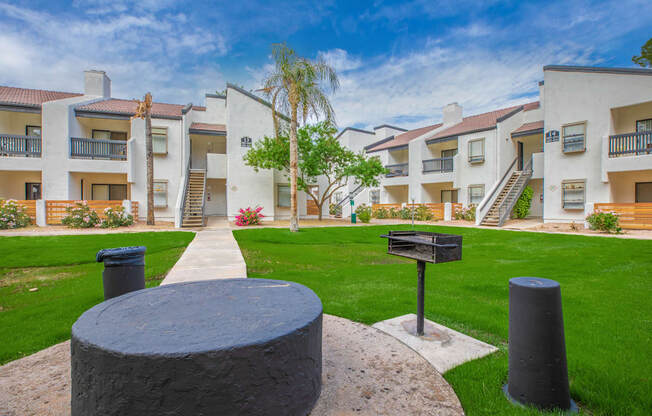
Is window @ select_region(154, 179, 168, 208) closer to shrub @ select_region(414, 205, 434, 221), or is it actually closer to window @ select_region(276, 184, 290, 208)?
window @ select_region(276, 184, 290, 208)

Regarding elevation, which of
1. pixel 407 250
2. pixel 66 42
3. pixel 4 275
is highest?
pixel 66 42

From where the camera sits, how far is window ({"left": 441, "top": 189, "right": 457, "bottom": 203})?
87.2 feet

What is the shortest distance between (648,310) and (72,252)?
1298 centimetres

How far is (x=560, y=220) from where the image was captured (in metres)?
18.0

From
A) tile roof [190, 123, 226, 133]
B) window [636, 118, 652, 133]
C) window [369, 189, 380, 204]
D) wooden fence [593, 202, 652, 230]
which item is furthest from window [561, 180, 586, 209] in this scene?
tile roof [190, 123, 226, 133]

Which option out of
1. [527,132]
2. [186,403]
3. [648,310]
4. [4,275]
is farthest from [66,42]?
[527,132]

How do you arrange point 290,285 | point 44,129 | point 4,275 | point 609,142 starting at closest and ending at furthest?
point 290,285, point 4,275, point 609,142, point 44,129

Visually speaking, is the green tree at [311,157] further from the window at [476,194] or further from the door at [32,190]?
the door at [32,190]

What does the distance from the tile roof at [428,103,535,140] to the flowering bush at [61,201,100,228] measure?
2424cm

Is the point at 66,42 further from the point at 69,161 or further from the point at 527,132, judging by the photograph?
the point at 527,132

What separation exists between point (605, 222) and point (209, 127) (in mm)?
23497

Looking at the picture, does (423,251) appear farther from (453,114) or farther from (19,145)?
(453,114)

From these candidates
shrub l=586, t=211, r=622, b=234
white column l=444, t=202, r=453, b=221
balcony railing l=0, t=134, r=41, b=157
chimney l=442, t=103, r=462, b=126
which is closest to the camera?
shrub l=586, t=211, r=622, b=234

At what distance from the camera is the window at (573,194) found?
17.4 m
